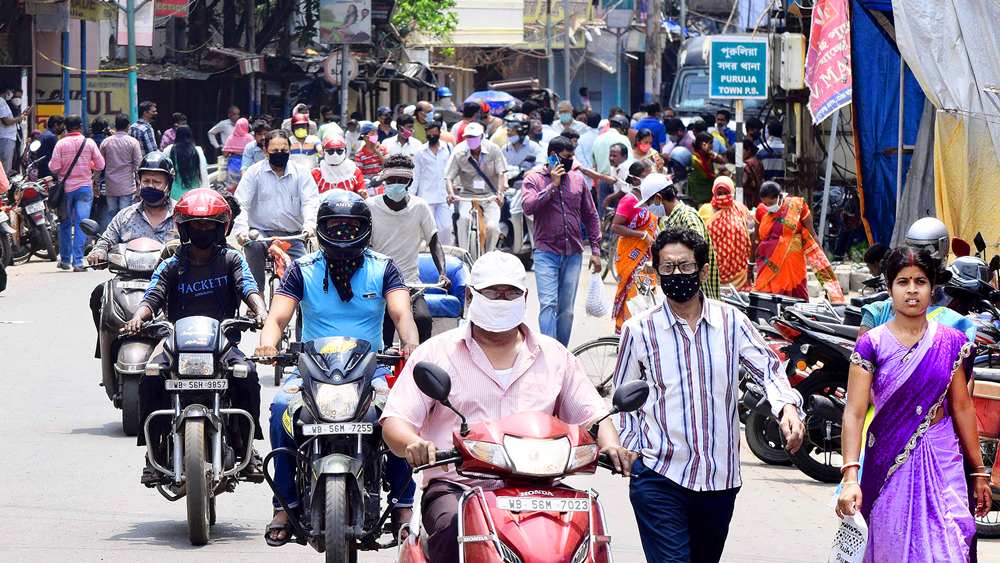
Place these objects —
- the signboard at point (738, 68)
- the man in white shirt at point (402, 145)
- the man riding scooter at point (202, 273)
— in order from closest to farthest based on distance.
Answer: the man riding scooter at point (202, 273), the signboard at point (738, 68), the man in white shirt at point (402, 145)

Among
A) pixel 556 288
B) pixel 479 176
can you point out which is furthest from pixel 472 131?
pixel 556 288

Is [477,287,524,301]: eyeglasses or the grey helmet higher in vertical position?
the grey helmet

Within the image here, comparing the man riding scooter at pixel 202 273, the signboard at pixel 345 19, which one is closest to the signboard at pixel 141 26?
the signboard at pixel 345 19

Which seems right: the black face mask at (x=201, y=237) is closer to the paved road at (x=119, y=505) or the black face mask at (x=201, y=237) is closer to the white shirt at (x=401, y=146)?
the paved road at (x=119, y=505)

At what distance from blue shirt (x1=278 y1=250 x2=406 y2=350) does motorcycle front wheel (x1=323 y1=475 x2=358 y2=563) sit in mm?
1051

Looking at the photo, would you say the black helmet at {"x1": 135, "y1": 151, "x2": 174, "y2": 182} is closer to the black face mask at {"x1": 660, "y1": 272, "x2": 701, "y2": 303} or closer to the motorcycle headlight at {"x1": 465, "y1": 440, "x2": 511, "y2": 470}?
the black face mask at {"x1": 660, "y1": 272, "x2": 701, "y2": 303}

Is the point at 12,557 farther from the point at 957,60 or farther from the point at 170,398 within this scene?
the point at 957,60

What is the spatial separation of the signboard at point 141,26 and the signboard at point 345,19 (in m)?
7.28

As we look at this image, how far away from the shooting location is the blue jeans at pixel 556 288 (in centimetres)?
1130

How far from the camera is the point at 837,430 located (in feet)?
26.9

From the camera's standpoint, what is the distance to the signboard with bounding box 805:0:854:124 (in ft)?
44.2

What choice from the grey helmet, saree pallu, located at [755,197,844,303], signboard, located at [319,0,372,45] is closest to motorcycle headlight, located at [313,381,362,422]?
the grey helmet

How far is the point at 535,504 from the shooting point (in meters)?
3.84

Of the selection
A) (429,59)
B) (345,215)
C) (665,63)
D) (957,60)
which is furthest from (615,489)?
(665,63)
